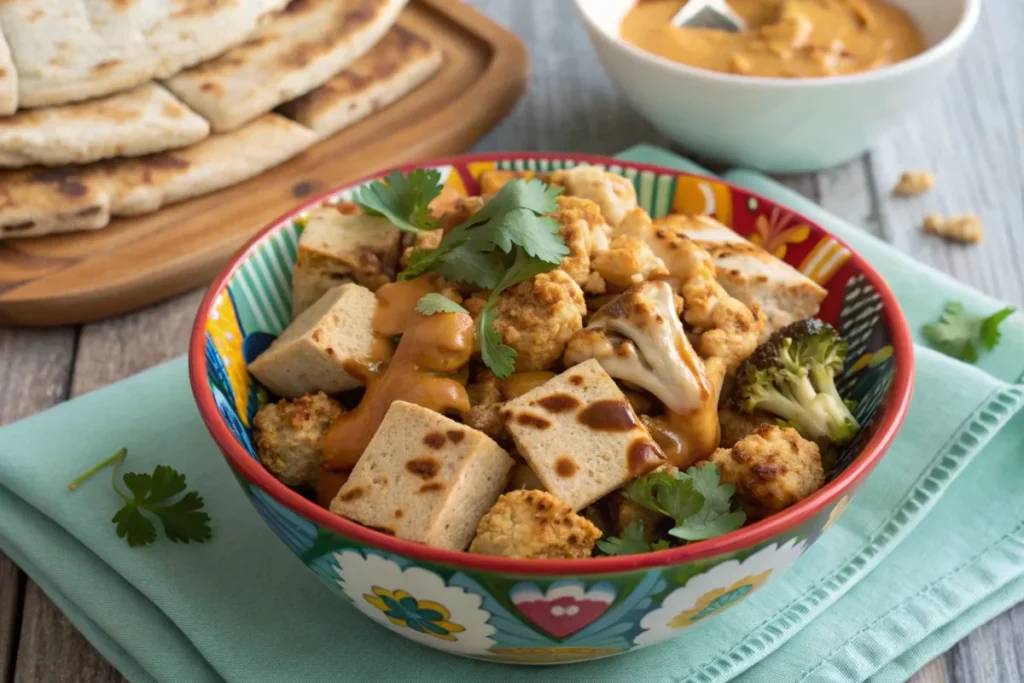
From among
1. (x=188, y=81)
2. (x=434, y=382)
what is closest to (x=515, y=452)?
(x=434, y=382)

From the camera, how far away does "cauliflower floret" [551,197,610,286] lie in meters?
2.38

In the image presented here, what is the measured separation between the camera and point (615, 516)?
2.16m

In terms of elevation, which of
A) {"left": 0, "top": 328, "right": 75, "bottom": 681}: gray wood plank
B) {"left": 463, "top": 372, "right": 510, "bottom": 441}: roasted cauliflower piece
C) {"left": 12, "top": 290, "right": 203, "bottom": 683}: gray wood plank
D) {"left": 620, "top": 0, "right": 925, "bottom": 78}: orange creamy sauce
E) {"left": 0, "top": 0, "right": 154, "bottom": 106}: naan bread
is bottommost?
{"left": 0, "top": 328, "right": 75, "bottom": 681}: gray wood plank

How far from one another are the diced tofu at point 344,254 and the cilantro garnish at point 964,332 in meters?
1.65

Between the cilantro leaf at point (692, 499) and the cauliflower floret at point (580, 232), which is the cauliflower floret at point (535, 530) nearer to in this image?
A: the cilantro leaf at point (692, 499)

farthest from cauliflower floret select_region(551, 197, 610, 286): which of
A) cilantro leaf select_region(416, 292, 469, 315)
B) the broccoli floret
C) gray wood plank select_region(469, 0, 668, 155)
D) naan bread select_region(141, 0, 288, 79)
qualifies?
naan bread select_region(141, 0, 288, 79)

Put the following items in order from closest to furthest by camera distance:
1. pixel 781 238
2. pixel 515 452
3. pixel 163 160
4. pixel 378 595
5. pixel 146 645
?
pixel 378 595, pixel 515 452, pixel 146 645, pixel 781 238, pixel 163 160

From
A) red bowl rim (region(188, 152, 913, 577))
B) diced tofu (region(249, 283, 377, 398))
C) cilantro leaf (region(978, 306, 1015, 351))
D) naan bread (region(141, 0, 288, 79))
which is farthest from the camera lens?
naan bread (region(141, 0, 288, 79))

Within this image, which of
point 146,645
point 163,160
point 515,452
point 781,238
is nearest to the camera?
point 515,452

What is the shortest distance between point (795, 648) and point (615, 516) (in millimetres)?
597

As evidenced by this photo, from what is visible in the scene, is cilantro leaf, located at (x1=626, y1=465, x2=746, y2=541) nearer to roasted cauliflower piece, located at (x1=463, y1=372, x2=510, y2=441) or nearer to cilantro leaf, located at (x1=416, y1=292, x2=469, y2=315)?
roasted cauliflower piece, located at (x1=463, y1=372, x2=510, y2=441)

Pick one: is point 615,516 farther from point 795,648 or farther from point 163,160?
point 163,160

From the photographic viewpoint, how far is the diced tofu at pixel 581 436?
2.08 meters

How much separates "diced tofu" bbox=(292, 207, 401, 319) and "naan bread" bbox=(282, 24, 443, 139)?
1.54 meters
